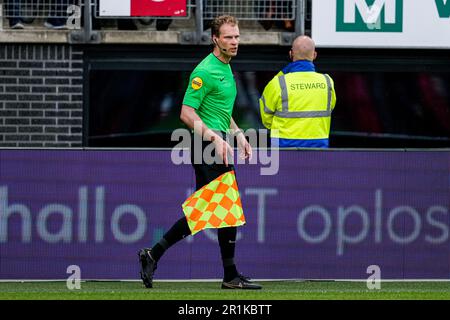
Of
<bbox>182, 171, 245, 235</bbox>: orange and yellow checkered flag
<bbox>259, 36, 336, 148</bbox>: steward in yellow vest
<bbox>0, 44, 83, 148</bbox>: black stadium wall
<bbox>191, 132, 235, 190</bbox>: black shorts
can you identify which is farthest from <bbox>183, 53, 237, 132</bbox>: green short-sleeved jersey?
<bbox>0, 44, 83, 148</bbox>: black stadium wall

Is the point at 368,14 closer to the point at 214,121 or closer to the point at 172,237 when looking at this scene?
the point at 214,121

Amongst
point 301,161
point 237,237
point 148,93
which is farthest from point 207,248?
point 148,93

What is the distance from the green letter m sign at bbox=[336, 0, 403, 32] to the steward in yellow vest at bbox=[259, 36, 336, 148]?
10.3 feet

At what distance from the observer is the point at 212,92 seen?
9.20 m

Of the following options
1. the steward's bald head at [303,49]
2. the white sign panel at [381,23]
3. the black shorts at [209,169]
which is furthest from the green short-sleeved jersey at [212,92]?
the white sign panel at [381,23]

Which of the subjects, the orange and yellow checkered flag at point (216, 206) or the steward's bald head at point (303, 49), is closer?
the orange and yellow checkered flag at point (216, 206)

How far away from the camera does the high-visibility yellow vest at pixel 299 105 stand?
34.9ft

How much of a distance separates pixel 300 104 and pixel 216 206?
1.76 metres

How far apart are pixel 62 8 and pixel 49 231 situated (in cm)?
453

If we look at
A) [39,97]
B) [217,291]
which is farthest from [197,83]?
[39,97]

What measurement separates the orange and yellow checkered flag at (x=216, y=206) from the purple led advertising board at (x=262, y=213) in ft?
2.72

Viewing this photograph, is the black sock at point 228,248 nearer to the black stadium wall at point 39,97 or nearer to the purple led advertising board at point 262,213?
the purple led advertising board at point 262,213

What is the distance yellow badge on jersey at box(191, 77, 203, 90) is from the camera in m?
9.12

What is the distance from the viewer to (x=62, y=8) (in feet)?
46.0
